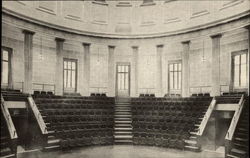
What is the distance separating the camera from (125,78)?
17.9m

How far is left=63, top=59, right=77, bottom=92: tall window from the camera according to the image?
16.5m

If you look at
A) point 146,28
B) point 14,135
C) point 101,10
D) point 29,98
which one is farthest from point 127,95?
point 14,135

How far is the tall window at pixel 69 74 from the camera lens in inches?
651

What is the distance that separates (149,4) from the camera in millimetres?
17062

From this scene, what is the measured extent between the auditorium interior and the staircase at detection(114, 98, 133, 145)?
0.05m

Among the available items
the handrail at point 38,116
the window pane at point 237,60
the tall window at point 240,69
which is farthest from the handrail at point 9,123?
the window pane at point 237,60

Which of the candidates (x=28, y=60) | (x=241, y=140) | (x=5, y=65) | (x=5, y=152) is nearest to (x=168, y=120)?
(x=241, y=140)

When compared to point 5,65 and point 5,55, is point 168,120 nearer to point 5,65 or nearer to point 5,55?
→ point 5,65

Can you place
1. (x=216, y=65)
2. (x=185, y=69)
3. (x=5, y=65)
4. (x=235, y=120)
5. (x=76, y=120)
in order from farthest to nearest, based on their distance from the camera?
(x=185, y=69), (x=216, y=65), (x=5, y=65), (x=76, y=120), (x=235, y=120)

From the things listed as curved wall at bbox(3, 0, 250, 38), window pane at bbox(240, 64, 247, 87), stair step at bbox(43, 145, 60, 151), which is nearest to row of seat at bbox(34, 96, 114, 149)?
stair step at bbox(43, 145, 60, 151)

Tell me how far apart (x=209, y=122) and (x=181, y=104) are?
1938 millimetres

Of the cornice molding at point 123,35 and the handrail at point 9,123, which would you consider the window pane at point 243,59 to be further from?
the handrail at point 9,123

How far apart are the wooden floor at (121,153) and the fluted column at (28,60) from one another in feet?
14.8

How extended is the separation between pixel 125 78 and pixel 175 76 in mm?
3446
